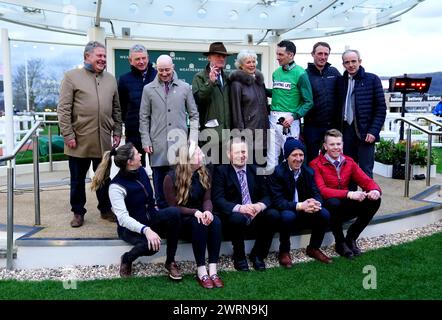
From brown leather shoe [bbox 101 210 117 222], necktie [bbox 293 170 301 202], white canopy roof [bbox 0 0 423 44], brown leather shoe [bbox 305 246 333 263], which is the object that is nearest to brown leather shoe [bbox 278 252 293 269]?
brown leather shoe [bbox 305 246 333 263]

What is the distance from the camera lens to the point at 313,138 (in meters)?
5.18

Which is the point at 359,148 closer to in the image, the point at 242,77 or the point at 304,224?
the point at 304,224

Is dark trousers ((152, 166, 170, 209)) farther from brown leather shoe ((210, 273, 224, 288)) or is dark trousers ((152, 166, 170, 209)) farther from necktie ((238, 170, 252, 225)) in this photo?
brown leather shoe ((210, 273, 224, 288))

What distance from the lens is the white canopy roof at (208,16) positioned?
6367mm

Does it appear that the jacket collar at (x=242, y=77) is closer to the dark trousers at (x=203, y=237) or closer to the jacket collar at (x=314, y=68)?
the jacket collar at (x=314, y=68)

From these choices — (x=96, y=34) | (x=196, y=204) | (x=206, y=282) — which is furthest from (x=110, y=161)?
(x=96, y=34)

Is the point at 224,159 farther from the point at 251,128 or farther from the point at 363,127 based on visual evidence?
the point at 363,127

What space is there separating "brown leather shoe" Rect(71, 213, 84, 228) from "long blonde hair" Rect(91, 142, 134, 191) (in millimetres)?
509

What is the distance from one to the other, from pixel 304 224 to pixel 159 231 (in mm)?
1365

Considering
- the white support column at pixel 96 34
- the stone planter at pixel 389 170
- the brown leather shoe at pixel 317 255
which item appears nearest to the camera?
the brown leather shoe at pixel 317 255

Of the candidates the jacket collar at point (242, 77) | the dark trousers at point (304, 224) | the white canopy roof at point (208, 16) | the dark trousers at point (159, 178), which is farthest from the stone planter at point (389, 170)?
the dark trousers at point (159, 178)

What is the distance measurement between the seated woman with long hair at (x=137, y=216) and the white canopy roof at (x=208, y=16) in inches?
115

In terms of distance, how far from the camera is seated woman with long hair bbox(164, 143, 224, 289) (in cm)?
383
